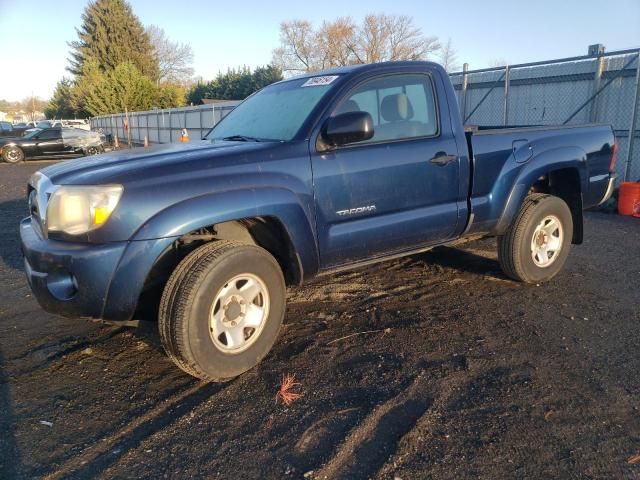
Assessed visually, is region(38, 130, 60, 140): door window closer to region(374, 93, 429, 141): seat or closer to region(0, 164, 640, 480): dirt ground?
region(0, 164, 640, 480): dirt ground

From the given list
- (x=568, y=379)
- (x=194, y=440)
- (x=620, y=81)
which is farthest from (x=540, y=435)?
(x=620, y=81)

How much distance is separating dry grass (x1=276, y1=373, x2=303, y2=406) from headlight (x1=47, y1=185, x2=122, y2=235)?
1.37 metres

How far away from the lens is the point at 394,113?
3809mm

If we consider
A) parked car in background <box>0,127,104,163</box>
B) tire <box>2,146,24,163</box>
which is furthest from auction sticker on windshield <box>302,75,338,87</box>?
tire <box>2,146,24,163</box>

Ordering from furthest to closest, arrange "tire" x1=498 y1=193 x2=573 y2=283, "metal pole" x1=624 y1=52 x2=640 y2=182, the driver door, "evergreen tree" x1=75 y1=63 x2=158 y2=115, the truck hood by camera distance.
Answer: "evergreen tree" x1=75 y1=63 x2=158 y2=115, "metal pole" x1=624 y1=52 x2=640 y2=182, "tire" x1=498 y1=193 x2=573 y2=283, the driver door, the truck hood

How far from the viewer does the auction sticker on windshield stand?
146 inches

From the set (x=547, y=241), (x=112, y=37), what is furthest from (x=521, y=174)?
(x=112, y=37)

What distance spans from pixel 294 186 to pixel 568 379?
2.01 m

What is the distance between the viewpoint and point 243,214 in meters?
3.01

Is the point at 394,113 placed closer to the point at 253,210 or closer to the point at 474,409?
the point at 253,210

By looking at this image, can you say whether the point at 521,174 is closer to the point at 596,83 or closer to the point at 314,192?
the point at 314,192

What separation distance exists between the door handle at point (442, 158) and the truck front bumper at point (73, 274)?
2.26 metres

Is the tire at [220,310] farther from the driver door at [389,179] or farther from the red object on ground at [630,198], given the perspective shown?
the red object on ground at [630,198]

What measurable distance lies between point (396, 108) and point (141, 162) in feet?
6.19
